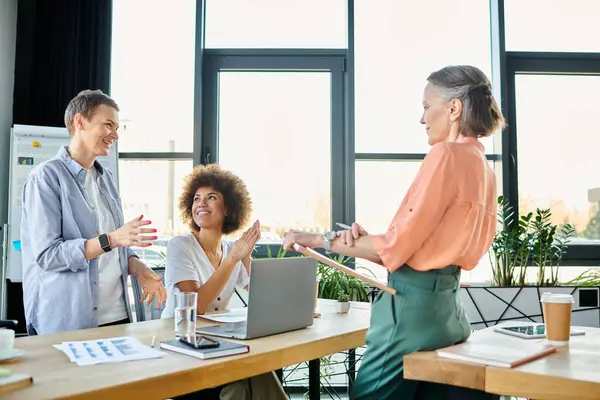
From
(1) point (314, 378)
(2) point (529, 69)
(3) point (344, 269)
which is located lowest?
(1) point (314, 378)

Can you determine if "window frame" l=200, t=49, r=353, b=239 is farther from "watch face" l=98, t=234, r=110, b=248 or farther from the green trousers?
the green trousers

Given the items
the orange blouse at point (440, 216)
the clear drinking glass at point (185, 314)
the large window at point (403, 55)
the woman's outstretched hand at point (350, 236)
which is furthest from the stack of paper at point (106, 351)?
the large window at point (403, 55)

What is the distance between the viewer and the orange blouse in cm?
145

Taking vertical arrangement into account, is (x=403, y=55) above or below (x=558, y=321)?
above

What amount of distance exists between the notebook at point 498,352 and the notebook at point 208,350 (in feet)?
1.71

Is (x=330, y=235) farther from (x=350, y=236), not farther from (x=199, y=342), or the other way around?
(x=199, y=342)

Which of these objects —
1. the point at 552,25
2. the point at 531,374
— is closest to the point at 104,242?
the point at 531,374

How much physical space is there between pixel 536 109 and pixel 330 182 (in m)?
1.61

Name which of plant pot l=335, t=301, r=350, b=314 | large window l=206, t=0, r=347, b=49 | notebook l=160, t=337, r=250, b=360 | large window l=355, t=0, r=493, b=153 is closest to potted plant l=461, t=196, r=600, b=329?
large window l=355, t=0, r=493, b=153

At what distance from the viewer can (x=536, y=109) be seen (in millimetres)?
4465

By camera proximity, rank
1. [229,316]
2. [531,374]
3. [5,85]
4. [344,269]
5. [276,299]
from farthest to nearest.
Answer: [5,85], [229,316], [276,299], [344,269], [531,374]

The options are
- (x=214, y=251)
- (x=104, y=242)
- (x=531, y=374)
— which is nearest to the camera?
(x=531, y=374)

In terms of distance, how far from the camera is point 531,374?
1229 mm

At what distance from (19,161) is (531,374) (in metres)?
3.64
